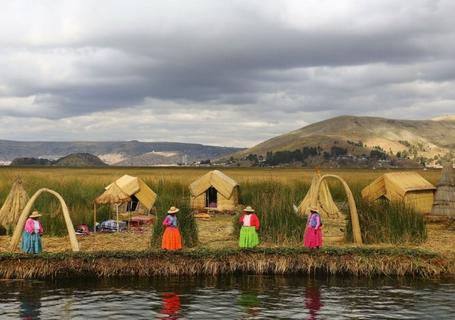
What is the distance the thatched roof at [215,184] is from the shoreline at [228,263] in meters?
14.8

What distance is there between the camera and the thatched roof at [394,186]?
26672 mm

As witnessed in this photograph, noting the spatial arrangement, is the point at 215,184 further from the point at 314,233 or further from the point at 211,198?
the point at 314,233

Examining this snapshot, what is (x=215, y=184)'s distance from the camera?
29.7 m

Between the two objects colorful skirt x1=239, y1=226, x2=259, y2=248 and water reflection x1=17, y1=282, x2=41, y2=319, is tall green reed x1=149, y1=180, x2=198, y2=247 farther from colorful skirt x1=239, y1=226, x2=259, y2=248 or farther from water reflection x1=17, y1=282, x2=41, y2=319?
water reflection x1=17, y1=282, x2=41, y2=319

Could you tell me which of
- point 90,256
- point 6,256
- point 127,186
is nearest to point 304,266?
point 90,256

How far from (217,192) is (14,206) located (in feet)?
36.7

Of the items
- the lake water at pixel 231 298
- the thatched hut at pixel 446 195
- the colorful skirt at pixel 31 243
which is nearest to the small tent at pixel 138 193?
the colorful skirt at pixel 31 243

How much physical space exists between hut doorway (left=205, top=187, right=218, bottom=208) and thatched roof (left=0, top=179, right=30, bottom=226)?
1089 centimetres

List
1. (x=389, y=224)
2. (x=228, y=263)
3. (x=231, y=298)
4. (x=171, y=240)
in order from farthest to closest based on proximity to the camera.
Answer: (x=389, y=224) < (x=171, y=240) < (x=228, y=263) < (x=231, y=298)

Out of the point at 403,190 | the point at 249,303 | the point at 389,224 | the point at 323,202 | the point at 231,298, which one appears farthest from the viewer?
the point at 403,190

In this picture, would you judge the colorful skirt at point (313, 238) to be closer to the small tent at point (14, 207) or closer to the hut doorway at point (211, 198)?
the small tent at point (14, 207)

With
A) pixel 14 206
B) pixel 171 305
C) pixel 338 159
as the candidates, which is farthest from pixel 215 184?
pixel 338 159

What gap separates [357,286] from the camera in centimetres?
1311

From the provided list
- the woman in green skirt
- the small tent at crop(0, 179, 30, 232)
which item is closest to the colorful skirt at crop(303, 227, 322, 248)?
the woman in green skirt
